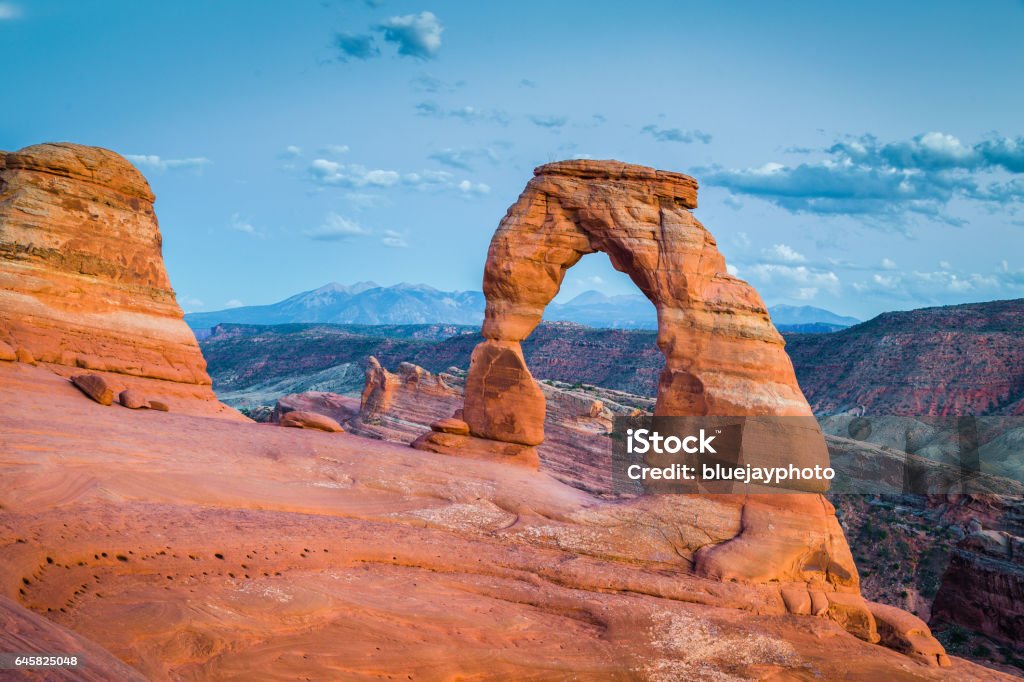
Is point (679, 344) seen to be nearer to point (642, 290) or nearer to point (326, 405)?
point (642, 290)

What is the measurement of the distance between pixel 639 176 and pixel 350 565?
10.8 metres

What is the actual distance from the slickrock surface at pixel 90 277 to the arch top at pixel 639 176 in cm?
1045

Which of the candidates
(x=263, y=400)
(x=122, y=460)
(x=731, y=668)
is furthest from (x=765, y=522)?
(x=263, y=400)

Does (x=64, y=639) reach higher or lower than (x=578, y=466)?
higher

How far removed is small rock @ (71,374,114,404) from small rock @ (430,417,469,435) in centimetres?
676

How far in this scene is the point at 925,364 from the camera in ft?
196

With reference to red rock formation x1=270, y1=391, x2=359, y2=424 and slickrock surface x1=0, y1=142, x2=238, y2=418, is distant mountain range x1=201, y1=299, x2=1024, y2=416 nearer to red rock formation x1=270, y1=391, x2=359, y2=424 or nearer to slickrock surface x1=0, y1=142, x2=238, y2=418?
red rock formation x1=270, y1=391, x2=359, y2=424

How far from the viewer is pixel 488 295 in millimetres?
19422

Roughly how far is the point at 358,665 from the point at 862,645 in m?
8.53

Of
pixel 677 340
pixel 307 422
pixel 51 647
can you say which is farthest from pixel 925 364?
pixel 51 647

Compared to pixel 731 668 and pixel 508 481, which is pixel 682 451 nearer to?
pixel 508 481

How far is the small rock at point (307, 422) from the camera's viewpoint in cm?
1892

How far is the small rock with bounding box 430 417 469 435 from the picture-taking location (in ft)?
61.7

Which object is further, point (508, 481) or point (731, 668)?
point (508, 481)
